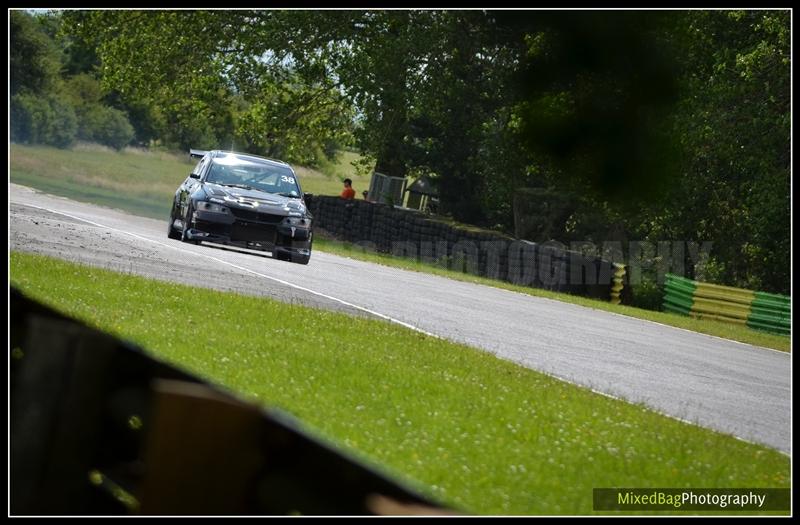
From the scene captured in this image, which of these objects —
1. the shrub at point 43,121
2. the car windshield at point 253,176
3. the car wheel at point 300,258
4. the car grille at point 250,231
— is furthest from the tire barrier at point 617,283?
the shrub at point 43,121

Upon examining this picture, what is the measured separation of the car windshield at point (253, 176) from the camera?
2059 centimetres

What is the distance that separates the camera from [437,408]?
9.28 m

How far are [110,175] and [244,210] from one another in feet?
137

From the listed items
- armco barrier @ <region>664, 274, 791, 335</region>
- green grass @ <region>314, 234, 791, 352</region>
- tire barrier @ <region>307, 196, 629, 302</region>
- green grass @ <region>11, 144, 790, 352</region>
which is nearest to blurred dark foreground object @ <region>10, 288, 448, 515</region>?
green grass @ <region>314, 234, 791, 352</region>

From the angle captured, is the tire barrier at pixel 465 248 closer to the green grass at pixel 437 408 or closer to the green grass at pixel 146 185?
the green grass at pixel 146 185

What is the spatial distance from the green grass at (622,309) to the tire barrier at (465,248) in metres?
0.36

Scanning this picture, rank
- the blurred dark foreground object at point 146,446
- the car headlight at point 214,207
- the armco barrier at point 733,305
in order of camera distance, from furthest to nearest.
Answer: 1. the armco barrier at point 733,305
2. the car headlight at point 214,207
3. the blurred dark foreground object at point 146,446

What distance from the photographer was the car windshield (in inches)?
811

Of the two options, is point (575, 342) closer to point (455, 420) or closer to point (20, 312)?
point (455, 420)

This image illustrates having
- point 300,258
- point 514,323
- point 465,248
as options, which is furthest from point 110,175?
point 514,323

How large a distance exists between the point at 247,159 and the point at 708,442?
44.1 ft

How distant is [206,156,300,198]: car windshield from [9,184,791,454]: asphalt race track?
1.12 metres

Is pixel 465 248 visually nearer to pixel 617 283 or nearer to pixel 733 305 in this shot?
pixel 617 283

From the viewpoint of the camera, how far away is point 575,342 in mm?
16281
